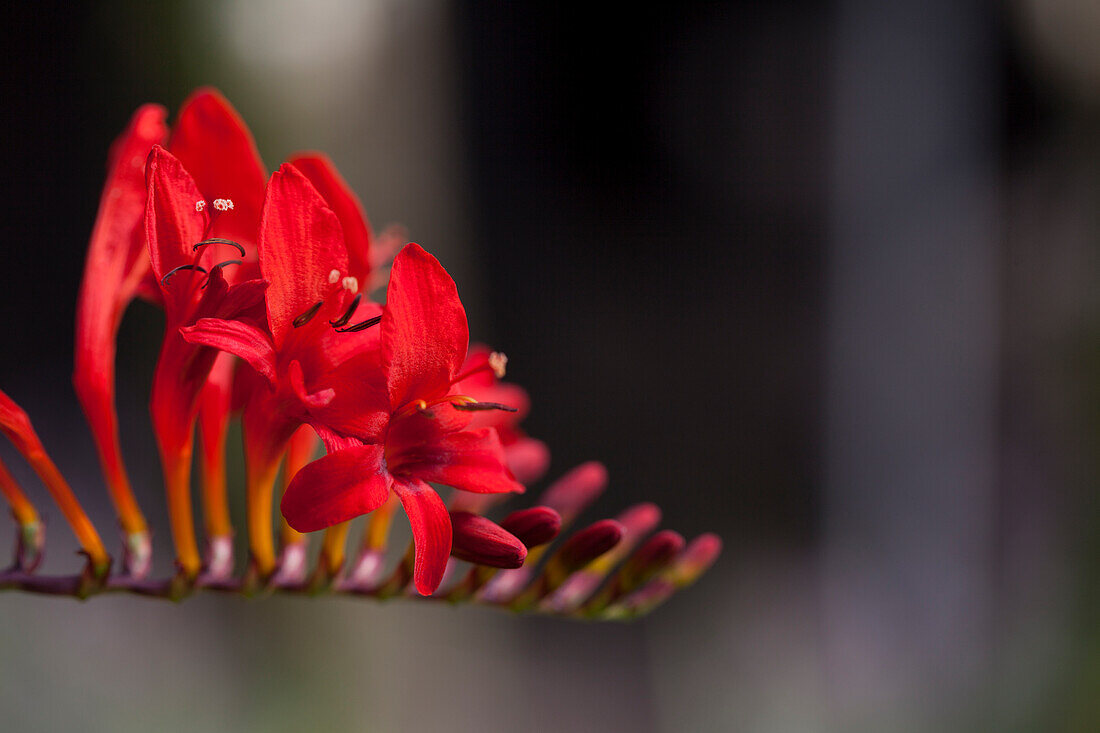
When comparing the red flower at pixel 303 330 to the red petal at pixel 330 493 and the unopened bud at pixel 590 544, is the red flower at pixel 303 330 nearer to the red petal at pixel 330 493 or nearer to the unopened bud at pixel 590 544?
the red petal at pixel 330 493

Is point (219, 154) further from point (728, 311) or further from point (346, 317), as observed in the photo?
point (728, 311)

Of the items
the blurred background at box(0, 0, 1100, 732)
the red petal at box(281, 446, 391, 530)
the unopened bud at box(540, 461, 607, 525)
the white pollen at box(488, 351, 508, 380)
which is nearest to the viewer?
the red petal at box(281, 446, 391, 530)

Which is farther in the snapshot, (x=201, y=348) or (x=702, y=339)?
(x=702, y=339)

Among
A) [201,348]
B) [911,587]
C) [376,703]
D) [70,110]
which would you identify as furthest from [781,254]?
[201,348]

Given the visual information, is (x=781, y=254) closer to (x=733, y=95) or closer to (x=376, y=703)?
(x=733, y=95)

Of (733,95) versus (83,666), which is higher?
(733,95)

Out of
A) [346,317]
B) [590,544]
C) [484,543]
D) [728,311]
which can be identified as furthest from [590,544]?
[728,311]

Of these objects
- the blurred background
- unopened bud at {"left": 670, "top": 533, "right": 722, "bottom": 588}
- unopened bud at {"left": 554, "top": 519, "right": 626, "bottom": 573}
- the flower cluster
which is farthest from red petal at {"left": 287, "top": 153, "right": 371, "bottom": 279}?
the blurred background

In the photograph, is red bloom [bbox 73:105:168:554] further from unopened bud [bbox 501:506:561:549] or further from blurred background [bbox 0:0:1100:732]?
blurred background [bbox 0:0:1100:732]
